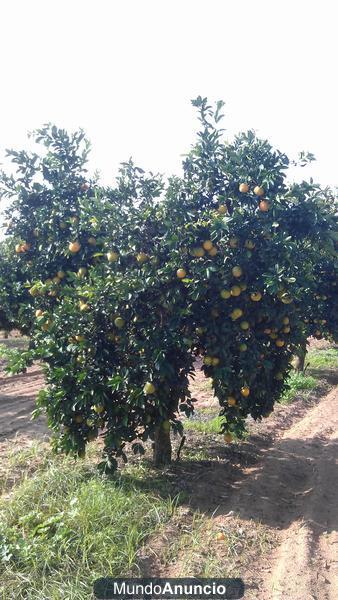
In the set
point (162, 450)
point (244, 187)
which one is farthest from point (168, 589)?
point (244, 187)

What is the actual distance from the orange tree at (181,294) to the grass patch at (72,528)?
406 mm

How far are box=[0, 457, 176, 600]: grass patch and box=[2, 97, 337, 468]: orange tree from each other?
41 centimetres

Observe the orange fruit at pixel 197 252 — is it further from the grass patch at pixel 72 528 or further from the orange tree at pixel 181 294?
the grass patch at pixel 72 528

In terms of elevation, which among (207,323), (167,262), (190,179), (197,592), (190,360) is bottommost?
(197,592)

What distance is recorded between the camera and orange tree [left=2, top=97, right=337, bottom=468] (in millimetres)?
4574

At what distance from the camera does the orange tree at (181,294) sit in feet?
15.0

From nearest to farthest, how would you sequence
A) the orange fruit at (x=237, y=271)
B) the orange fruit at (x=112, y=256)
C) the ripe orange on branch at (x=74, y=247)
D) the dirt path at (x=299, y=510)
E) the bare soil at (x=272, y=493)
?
1. the dirt path at (x=299, y=510)
2. the bare soil at (x=272, y=493)
3. the orange fruit at (x=237, y=271)
4. the orange fruit at (x=112, y=256)
5. the ripe orange on branch at (x=74, y=247)

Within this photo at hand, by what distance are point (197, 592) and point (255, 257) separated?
2709 millimetres

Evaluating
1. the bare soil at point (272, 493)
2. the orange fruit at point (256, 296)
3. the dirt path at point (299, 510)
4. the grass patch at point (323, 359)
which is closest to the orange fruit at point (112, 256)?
the orange fruit at point (256, 296)

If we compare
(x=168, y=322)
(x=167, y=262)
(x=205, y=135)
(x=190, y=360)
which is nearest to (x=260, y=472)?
(x=190, y=360)

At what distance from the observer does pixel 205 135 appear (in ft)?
16.6

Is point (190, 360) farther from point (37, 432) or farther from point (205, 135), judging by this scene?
point (37, 432)

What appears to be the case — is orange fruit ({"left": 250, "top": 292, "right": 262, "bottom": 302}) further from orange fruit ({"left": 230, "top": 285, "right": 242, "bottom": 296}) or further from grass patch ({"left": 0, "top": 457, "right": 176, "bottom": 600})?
grass patch ({"left": 0, "top": 457, "right": 176, "bottom": 600})

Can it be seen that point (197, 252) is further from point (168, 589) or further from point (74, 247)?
point (168, 589)
